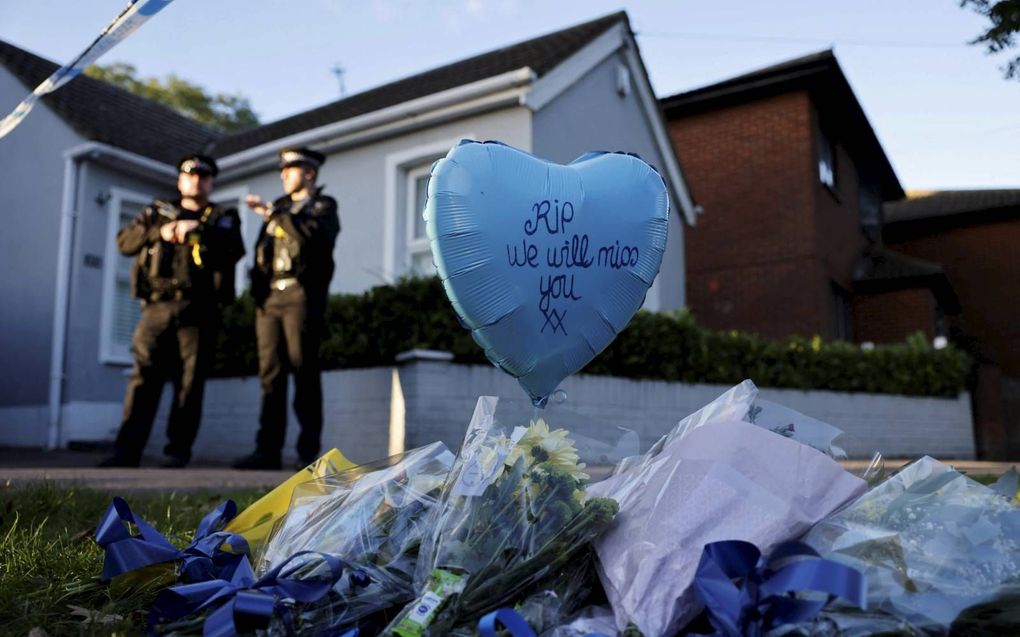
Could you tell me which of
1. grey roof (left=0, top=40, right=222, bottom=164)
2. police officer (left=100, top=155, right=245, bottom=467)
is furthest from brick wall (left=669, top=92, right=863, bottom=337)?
police officer (left=100, top=155, right=245, bottom=467)

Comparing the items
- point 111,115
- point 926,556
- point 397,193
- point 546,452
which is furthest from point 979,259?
point 546,452

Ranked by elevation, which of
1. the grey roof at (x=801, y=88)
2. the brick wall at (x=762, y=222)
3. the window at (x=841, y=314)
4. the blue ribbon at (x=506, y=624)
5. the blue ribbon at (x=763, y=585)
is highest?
the grey roof at (x=801, y=88)

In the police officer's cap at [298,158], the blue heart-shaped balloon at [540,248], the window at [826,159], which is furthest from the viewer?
the window at [826,159]

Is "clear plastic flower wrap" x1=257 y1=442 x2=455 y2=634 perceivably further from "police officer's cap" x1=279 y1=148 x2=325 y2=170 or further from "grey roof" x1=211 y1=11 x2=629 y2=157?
"grey roof" x1=211 y1=11 x2=629 y2=157

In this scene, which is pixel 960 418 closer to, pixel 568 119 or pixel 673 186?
pixel 673 186

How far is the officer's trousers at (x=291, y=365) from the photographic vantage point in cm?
535

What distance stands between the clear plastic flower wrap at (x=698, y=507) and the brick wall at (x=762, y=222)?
497 inches

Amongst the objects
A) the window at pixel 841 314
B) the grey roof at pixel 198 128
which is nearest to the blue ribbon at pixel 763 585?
the grey roof at pixel 198 128

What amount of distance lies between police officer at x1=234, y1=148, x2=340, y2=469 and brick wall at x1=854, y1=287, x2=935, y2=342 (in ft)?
42.3

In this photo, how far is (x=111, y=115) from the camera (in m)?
11.4

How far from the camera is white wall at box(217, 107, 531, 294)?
9.11 m

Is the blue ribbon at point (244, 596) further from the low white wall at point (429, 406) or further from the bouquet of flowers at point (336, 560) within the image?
the low white wall at point (429, 406)

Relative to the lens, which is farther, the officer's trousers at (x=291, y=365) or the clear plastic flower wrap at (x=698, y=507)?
the officer's trousers at (x=291, y=365)

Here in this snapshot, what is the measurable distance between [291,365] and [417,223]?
440 cm
